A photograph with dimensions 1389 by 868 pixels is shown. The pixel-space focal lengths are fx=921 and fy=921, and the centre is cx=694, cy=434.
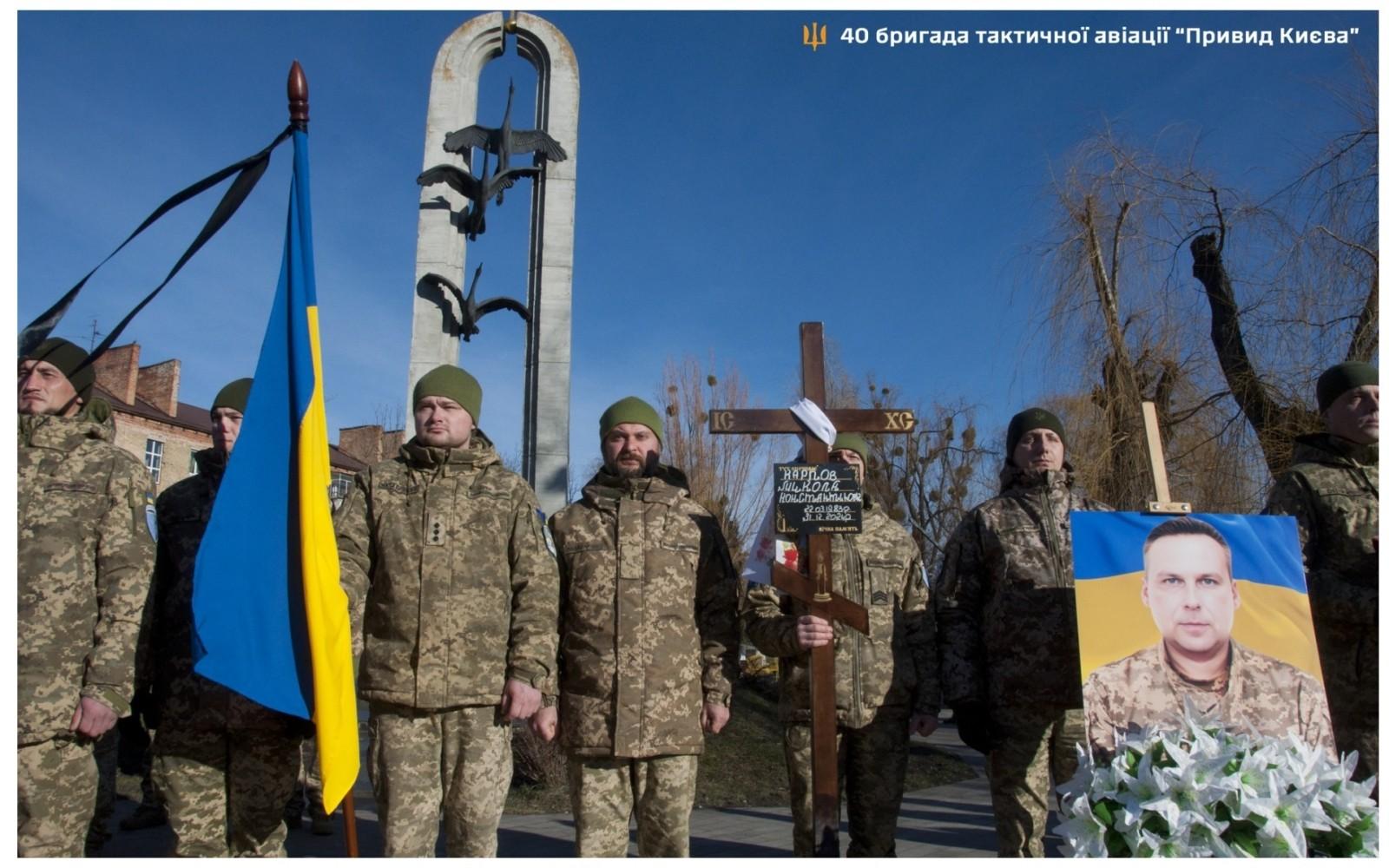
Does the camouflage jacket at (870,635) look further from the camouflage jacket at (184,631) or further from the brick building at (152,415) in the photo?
the brick building at (152,415)

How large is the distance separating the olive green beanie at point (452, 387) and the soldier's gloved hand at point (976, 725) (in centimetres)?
246

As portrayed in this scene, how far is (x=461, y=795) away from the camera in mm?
3430

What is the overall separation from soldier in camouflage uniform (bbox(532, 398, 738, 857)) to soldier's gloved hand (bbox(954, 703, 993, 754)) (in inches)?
40.2

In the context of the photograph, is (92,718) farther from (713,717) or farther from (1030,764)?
(1030,764)

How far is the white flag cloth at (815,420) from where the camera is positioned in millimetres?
3854

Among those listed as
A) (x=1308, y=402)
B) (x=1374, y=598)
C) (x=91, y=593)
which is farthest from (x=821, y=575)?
(x=1308, y=402)

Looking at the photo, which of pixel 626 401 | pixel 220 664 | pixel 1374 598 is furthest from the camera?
pixel 626 401

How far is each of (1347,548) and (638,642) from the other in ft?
9.86

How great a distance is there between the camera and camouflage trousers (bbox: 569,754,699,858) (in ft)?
11.9

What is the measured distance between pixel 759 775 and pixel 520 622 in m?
5.55

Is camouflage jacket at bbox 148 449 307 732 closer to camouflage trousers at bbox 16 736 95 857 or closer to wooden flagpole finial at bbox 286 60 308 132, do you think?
camouflage trousers at bbox 16 736 95 857

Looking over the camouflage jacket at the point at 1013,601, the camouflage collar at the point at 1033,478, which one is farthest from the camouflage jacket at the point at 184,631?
the camouflage collar at the point at 1033,478

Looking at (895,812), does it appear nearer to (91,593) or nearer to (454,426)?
(454,426)

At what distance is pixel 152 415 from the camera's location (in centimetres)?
3153
